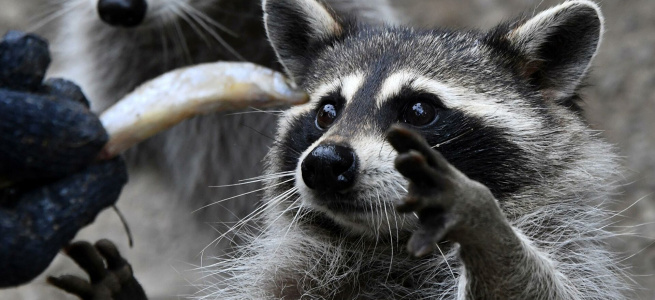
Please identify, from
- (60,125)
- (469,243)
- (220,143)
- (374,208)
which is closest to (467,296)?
(469,243)

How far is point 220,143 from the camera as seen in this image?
4707 millimetres

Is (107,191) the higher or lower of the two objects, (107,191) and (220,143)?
the higher

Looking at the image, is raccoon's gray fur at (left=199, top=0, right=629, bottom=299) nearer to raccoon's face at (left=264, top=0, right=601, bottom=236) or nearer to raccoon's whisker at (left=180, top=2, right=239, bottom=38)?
raccoon's face at (left=264, top=0, right=601, bottom=236)

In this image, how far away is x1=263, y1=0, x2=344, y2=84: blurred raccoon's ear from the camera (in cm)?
323

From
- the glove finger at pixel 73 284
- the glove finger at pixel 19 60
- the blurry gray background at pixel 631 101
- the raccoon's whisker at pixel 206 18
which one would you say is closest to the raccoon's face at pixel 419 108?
the glove finger at pixel 73 284

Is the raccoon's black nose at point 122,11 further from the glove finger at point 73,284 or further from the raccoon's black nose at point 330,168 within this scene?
the raccoon's black nose at point 330,168

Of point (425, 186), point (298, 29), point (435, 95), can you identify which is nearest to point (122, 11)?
point (298, 29)

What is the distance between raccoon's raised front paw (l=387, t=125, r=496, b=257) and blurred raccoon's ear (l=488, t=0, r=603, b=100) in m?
1.03

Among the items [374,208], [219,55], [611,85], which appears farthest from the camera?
[611,85]

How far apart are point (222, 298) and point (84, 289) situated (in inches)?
24.1

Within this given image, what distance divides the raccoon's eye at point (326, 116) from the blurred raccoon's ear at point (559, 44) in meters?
0.61

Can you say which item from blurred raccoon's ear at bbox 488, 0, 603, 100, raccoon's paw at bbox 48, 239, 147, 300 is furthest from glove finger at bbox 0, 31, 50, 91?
blurred raccoon's ear at bbox 488, 0, 603, 100

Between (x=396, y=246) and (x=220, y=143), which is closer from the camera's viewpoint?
(x=396, y=246)

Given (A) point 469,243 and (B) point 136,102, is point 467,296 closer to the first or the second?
(A) point 469,243
